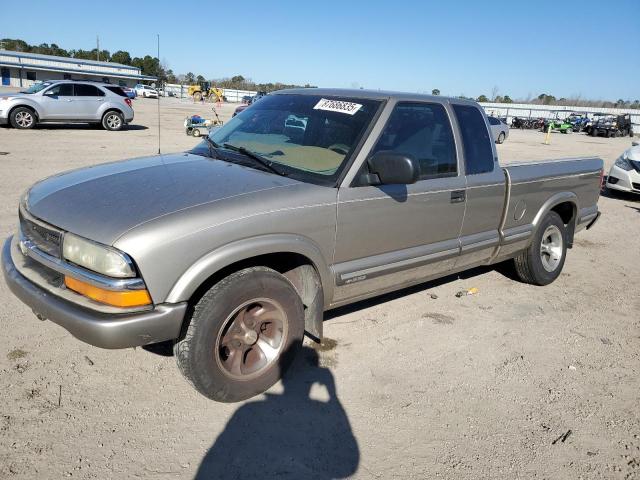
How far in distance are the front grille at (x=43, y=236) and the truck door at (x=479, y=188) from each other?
3.04 metres

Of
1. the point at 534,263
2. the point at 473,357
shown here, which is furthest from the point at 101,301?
the point at 534,263

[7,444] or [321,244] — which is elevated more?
[321,244]

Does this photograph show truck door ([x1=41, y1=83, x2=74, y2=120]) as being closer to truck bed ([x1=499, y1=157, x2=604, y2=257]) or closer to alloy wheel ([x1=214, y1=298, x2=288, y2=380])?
truck bed ([x1=499, y1=157, x2=604, y2=257])

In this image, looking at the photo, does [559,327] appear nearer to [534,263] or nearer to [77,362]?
[534,263]

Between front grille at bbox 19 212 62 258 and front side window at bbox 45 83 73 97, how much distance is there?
15896 mm

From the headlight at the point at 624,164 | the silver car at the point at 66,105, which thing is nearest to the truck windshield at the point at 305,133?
the headlight at the point at 624,164

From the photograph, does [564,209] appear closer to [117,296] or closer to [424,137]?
[424,137]

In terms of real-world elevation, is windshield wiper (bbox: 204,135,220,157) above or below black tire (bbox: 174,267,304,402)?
above

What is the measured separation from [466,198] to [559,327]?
1.49 m

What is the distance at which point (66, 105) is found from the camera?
16781mm

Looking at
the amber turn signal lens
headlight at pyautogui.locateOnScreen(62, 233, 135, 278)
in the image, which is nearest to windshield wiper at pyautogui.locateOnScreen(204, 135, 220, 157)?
headlight at pyautogui.locateOnScreen(62, 233, 135, 278)

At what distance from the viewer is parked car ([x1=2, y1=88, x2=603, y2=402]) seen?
257 cm

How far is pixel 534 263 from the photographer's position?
205 inches

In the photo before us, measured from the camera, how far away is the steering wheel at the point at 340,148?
11.4ft
